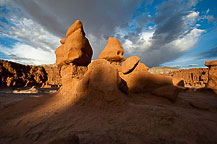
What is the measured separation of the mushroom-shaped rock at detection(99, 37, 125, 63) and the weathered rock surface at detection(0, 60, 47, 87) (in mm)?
14519

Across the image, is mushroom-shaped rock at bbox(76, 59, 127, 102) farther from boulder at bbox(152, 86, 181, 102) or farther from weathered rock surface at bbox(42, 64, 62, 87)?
weathered rock surface at bbox(42, 64, 62, 87)

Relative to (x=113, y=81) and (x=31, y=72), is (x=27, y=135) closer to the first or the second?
(x=113, y=81)

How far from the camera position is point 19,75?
555 inches

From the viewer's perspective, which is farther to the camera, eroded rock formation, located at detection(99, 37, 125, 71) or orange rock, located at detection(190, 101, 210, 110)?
eroded rock formation, located at detection(99, 37, 125, 71)

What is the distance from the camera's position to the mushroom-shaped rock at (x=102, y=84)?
8.19ft

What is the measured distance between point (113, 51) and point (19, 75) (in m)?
15.9

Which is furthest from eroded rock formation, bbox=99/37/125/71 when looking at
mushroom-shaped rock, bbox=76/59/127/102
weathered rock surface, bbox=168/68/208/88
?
weathered rock surface, bbox=168/68/208/88

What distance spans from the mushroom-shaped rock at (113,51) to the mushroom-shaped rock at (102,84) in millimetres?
2346

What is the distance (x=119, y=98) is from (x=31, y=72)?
18917mm

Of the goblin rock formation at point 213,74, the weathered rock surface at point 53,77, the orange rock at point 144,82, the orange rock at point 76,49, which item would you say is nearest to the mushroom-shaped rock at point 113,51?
the orange rock at point 76,49

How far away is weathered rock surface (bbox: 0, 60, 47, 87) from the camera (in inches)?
491

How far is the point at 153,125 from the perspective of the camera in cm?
163

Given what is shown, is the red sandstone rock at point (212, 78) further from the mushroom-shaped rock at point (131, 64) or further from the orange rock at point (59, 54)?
the orange rock at point (59, 54)

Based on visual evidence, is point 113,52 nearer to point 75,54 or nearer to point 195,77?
point 75,54
